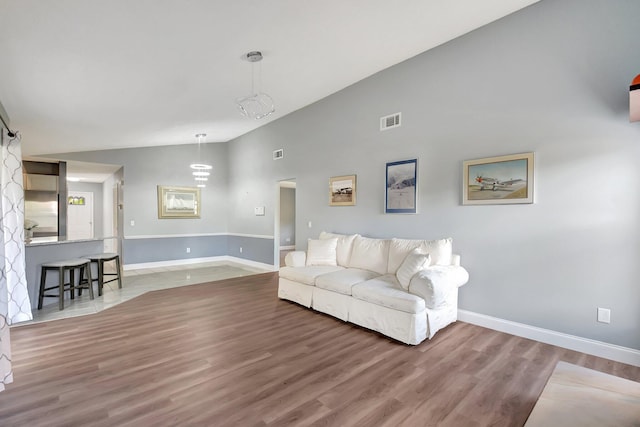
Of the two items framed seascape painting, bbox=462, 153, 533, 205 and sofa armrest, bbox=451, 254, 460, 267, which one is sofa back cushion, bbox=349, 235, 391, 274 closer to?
sofa armrest, bbox=451, 254, 460, 267

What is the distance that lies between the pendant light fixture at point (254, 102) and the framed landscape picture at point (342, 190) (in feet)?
5.29

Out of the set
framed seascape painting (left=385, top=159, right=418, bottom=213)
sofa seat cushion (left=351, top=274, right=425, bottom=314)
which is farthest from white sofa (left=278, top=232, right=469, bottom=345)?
framed seascape painting (left=385, top=159, right=418, bottom=213)

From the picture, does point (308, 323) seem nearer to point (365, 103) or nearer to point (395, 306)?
point (395, 306)

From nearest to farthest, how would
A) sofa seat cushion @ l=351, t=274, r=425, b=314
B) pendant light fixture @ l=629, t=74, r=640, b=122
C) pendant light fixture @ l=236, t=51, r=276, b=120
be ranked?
pendant light fixture @ l=629, t=74, r=640, b=122, sofa seat cushion @ l=351, t=274, r=425, b=314, pendant light fixture @ l=236, t=51, r=276, b=120

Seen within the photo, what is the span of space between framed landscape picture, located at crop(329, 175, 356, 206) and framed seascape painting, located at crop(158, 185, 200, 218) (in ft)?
14.1

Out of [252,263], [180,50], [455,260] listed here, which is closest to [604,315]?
[455,260]

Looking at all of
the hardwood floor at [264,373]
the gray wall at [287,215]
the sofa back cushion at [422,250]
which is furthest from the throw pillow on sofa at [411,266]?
the gray wall at [287,215]

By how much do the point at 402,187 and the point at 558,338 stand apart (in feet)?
7.85

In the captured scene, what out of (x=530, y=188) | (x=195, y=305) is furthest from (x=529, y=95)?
(x=195, y=305)

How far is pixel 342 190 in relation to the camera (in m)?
5.23

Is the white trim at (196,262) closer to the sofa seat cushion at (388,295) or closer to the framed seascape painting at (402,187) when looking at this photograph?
the framed seascape painting at (402,187)

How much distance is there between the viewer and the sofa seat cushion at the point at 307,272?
13.5 ft

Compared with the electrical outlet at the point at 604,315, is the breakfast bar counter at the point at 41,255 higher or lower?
higher

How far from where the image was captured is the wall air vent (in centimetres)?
443
